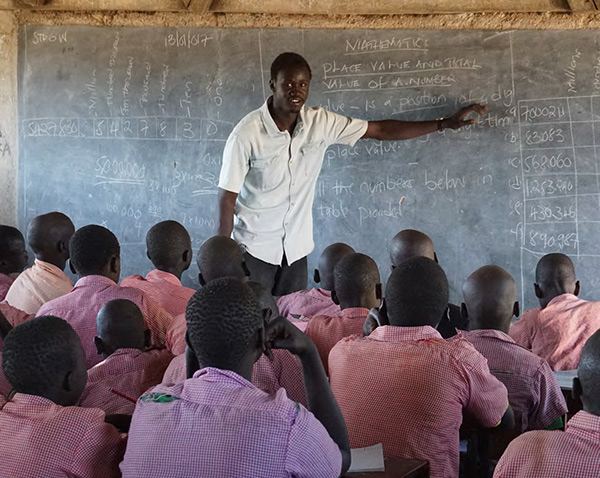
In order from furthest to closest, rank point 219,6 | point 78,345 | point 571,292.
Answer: point 219,6 → point 571,292 → point 78,345

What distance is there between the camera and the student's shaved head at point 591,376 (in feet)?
5.74

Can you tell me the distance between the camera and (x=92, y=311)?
332 centimetres

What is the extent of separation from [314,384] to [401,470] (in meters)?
0.28

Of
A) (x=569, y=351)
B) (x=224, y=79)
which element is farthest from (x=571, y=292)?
(x=224, y=79)

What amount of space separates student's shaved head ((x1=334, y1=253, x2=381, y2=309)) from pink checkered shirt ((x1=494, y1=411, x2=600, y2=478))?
154 centimetres

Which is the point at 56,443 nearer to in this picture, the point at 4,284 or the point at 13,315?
the point at 13,315

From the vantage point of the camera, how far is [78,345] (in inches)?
82.3

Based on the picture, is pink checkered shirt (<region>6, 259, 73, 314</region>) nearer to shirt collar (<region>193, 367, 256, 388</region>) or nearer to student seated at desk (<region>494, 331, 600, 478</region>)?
shirt collar (<region>193, 367, 256, 388</region>)

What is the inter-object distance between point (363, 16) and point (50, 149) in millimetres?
2572

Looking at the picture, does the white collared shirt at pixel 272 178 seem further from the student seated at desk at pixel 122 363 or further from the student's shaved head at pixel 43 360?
the student's shaved head at pixel 43 360

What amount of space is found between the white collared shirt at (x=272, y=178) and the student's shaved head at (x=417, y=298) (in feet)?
7.85

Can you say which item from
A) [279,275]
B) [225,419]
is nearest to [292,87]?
[279,275]

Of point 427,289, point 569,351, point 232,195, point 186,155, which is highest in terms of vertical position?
point 186,155

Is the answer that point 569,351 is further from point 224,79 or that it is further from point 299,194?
point 224,79
